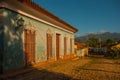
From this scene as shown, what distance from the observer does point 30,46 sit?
11242 mm

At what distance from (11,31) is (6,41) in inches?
25.3

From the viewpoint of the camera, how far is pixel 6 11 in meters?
8.52

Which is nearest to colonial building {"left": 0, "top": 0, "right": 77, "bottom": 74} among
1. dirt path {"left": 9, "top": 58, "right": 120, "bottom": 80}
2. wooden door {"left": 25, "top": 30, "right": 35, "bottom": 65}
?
wooden door {"left": 25, "top": 30, "right": 35, "bottom": 65}

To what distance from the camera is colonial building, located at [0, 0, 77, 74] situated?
845 centimetres

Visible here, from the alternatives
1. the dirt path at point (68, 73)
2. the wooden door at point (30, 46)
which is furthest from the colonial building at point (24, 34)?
the dirt path at point (68, 73)

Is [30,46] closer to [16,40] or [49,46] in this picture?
[16,40]

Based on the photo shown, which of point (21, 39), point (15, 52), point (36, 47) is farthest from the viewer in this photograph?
point (36, 47)

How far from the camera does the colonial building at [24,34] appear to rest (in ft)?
27.7

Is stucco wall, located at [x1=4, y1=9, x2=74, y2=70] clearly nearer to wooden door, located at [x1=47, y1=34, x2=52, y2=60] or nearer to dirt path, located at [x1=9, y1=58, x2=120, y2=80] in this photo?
dirt path, located at [x1=9, y1=58, x2=120, y2=80]

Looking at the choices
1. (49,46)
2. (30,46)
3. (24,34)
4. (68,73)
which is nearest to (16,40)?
(24,34)

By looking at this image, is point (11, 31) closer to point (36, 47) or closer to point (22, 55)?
point (22, 55)

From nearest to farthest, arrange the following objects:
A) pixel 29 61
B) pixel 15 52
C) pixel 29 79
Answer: pixel 29 79, pixel 15 52, pixel 29 61

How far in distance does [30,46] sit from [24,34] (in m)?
1.09

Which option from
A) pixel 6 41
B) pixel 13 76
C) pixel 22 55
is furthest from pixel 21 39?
pixel 13 76
